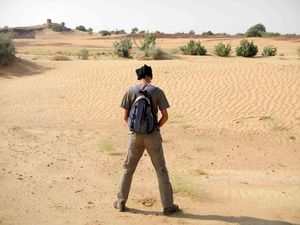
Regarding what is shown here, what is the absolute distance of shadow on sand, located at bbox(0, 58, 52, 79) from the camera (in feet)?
59.6

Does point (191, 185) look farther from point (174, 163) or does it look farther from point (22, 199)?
point (22, 199)

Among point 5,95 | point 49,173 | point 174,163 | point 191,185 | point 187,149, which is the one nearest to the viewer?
point 191,185

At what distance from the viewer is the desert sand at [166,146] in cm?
602

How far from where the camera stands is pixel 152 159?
5.62 m

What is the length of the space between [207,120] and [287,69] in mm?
6561

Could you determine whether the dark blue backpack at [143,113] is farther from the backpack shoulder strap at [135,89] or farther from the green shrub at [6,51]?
the green shrub at [6,51]

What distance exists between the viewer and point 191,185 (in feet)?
22.3

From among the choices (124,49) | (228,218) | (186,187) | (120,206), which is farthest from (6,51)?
(228,218)

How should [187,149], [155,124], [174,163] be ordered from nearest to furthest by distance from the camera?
[155,124] < [174,163] < [187,149]

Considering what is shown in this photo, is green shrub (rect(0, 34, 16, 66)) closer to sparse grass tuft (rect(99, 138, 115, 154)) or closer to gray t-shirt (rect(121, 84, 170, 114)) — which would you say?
sparse grass tuft (rect(99, 138, 115, 154))

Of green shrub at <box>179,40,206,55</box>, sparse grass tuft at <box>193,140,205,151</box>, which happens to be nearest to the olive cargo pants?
sparse grass tuft at <box>193,140,205,151</box>

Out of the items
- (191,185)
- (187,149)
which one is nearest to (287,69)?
(187,149)

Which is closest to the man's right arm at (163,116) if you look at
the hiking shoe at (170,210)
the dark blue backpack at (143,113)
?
the dark blue backpack at (143,113)

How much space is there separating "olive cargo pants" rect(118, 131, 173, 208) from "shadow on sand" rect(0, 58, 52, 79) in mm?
13252
